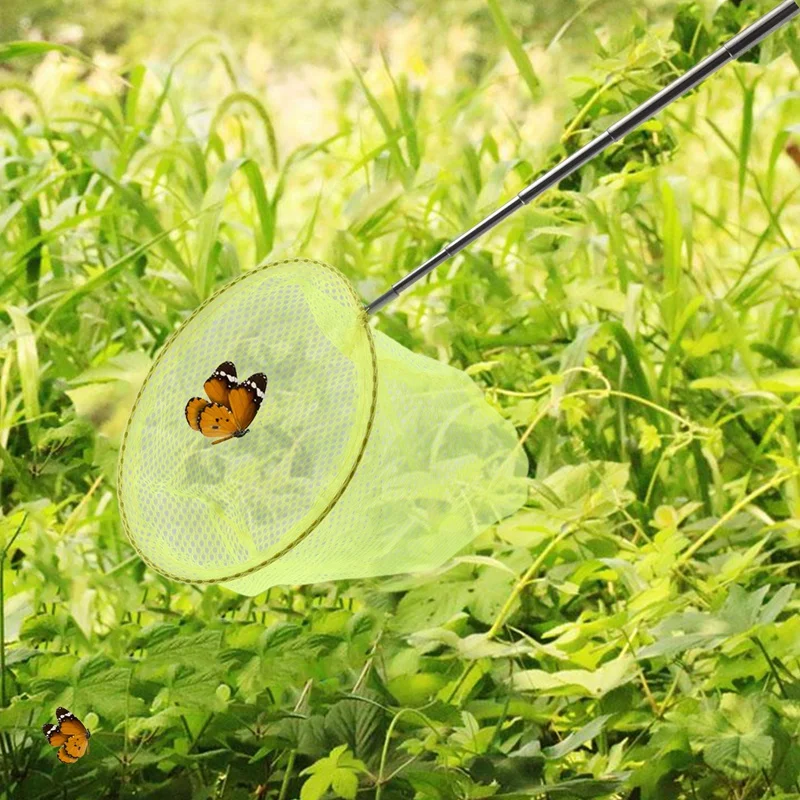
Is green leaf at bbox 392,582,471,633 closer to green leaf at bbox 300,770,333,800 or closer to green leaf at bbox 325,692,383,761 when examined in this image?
green leaf at bbox 325,692,383,761

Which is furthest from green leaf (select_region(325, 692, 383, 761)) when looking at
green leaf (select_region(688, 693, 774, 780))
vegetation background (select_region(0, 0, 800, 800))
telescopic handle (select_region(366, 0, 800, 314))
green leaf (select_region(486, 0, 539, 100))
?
green leaf (select_region(486, 0, 539, 100))

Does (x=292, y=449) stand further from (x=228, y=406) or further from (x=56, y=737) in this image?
(x=56, y=737)

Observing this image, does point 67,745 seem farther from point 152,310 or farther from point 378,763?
point 152,310

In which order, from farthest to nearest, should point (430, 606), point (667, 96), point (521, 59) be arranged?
point (521, 59) → point (430, 606) → point (667, 96)

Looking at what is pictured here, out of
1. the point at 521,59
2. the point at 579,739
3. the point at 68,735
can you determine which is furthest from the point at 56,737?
the point at 521,59

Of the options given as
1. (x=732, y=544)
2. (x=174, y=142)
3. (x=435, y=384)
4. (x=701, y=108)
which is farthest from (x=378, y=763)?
(x=701, y=108)

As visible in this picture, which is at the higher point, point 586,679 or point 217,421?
point 217,421

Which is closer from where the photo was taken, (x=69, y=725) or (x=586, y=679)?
(x=69, y=725)
